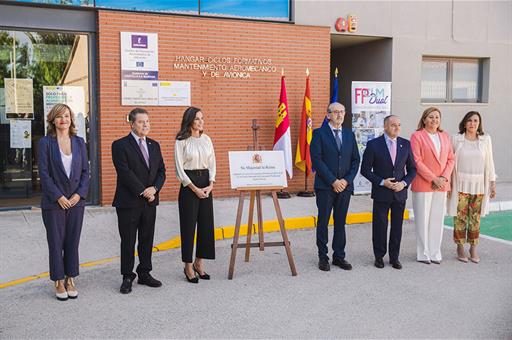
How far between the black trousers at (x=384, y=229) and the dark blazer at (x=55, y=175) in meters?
3.52

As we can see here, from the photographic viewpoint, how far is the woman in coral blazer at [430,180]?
6.97 metres

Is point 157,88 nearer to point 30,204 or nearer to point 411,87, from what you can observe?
point 30,204

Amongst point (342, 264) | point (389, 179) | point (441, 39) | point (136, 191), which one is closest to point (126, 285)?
point (136, 191)

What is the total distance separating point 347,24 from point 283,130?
3002 millimetres

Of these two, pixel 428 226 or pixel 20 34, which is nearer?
pixel 428 226

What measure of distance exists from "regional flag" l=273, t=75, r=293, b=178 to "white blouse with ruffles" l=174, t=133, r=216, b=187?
17.6ft

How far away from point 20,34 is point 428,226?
7.75m

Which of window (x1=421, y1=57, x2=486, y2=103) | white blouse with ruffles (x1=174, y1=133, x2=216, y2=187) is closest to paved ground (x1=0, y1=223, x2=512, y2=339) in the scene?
white blouse with ruffles (x1=174, y1=133, x2=216, y2=187)

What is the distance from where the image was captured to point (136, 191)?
5785mm

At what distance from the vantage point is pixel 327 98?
12422 mm

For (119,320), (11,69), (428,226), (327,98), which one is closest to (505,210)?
(327,98)

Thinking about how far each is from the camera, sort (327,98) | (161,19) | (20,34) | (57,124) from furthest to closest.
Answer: (327,98) → (161,19) → (20,34) → (57,124)

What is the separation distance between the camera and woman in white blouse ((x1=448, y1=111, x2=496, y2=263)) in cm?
712

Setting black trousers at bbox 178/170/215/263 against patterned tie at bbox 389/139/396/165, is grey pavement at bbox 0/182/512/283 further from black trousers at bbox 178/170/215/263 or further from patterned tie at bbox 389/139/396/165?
patterned tie at bbox 389/139/396/165
